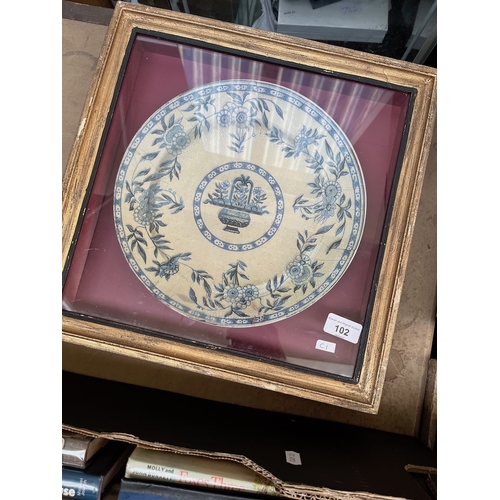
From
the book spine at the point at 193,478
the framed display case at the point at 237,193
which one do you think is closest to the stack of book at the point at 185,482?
the book spine at the point at 193,478

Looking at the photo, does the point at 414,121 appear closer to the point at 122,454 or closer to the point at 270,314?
the point at 270,314

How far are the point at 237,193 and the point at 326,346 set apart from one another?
0.30 metres

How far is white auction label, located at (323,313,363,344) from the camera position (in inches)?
29.6

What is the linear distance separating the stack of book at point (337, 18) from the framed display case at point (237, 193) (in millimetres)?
218

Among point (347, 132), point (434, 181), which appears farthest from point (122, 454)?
point (434, 181)

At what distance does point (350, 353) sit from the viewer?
75cm

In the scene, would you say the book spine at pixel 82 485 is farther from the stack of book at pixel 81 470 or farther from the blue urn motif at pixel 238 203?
the blue urn motif at pixel 238 203

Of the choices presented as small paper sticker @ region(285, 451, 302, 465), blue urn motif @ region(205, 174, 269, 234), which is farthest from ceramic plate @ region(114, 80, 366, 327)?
small paper sticker @ region(285, 451, 302, 465)

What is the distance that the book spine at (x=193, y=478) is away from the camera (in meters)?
0.69

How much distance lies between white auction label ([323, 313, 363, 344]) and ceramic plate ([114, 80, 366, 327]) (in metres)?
0.05

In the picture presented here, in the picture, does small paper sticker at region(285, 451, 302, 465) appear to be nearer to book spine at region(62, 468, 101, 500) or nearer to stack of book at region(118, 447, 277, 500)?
stack of book at region(118, 447, 277, 500)

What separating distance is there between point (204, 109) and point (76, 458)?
0.60 m

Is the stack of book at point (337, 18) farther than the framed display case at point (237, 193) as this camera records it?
Yes

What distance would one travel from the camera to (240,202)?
80 cm
